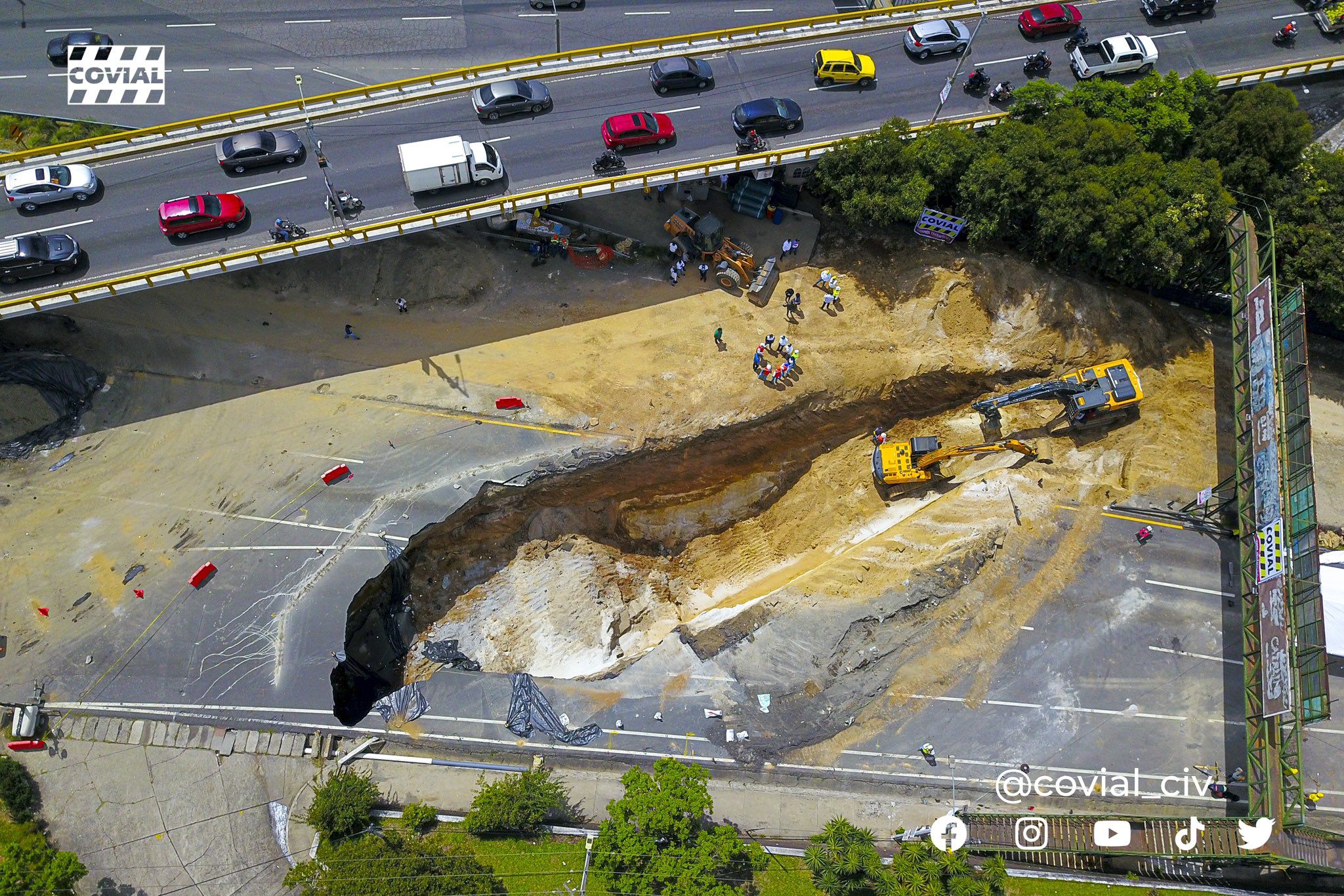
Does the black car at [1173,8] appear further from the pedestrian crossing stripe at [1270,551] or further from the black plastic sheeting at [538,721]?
the black plastic sheeting at [538,721]

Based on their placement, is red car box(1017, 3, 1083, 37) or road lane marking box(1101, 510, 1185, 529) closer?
road lane marking box(1101, 510, 1185, 529)

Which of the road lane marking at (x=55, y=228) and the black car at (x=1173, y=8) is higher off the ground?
the black car at (x=1173, y=8)

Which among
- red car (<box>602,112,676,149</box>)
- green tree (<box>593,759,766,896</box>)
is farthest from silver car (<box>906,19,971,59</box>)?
green tree (<box>593,759,766,896</box>)

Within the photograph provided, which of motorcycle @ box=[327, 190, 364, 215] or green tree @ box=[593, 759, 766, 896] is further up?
motorcycle @ box=[327, 190, 364, 215]

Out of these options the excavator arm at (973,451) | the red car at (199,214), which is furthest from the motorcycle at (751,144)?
the red car at (199,214)

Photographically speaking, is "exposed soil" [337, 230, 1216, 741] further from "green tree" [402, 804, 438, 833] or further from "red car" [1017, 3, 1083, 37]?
"red car" [1017, 3, 1083, 37]

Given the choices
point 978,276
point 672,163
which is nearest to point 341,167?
point 672,163

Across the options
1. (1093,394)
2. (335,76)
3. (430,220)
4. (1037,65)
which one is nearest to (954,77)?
(1037,65)

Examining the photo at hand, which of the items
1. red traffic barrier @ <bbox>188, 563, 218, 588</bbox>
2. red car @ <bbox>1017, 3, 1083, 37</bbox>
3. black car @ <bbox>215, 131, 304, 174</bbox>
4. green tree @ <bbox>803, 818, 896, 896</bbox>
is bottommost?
green tree @ <bbox>803, 818, 896, 896</bbox>
